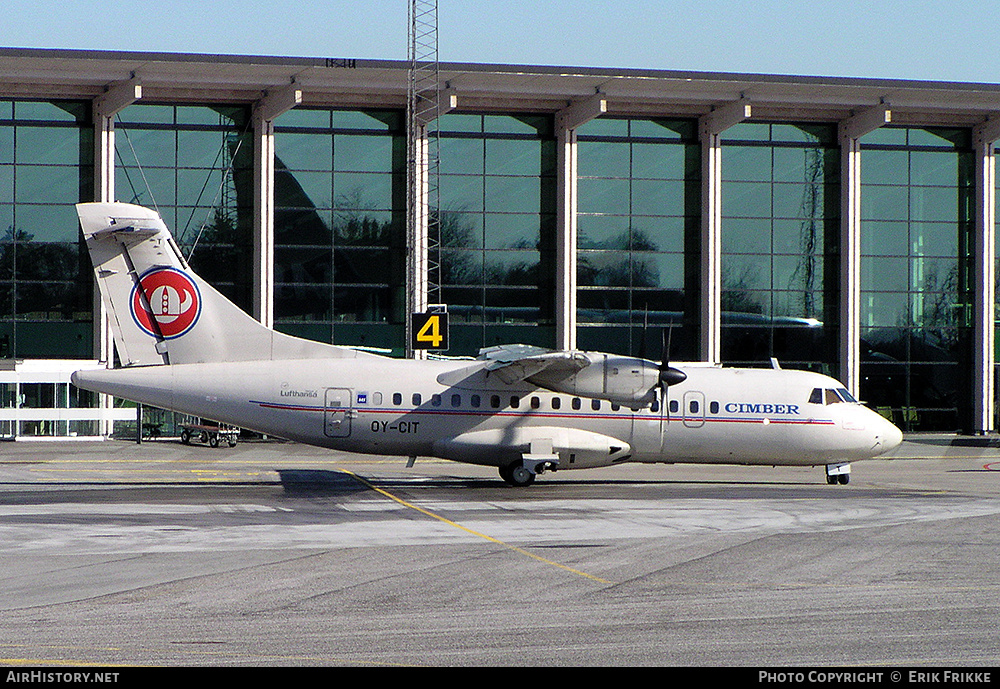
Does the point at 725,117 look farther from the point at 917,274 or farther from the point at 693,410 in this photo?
the point at 693,410

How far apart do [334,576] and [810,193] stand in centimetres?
4099

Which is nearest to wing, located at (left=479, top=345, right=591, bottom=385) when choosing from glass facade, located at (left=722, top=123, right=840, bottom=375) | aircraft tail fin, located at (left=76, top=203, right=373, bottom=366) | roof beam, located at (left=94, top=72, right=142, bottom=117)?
aircraft tail fin, located at (left=76, top=203, right=373, bottom=366)

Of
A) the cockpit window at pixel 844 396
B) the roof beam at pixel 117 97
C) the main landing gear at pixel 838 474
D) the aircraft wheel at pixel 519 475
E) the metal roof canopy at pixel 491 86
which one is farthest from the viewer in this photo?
the metal roof canopy at pixel 491 86

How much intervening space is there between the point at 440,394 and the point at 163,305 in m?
7.49

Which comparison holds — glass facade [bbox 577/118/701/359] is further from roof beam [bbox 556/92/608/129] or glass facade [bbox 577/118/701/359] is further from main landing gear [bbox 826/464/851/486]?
main landing gear [bbox 826/464/851/486]

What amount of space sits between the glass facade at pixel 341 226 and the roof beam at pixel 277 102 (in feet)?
4.08

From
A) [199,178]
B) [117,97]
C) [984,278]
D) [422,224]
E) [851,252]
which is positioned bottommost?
[984,278]

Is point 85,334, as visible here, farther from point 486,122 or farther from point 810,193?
point 810,193

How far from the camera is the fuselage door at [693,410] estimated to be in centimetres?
2830

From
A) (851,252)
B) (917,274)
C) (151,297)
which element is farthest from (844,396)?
(917,274)

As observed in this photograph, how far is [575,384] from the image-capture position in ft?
87.6

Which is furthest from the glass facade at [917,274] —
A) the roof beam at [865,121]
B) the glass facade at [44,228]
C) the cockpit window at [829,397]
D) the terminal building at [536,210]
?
the glass facade at [44,228]

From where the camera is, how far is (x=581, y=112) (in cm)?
4722

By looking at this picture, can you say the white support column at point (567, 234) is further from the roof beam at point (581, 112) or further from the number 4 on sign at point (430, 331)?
the number 4 on sign at point (430, 331)
